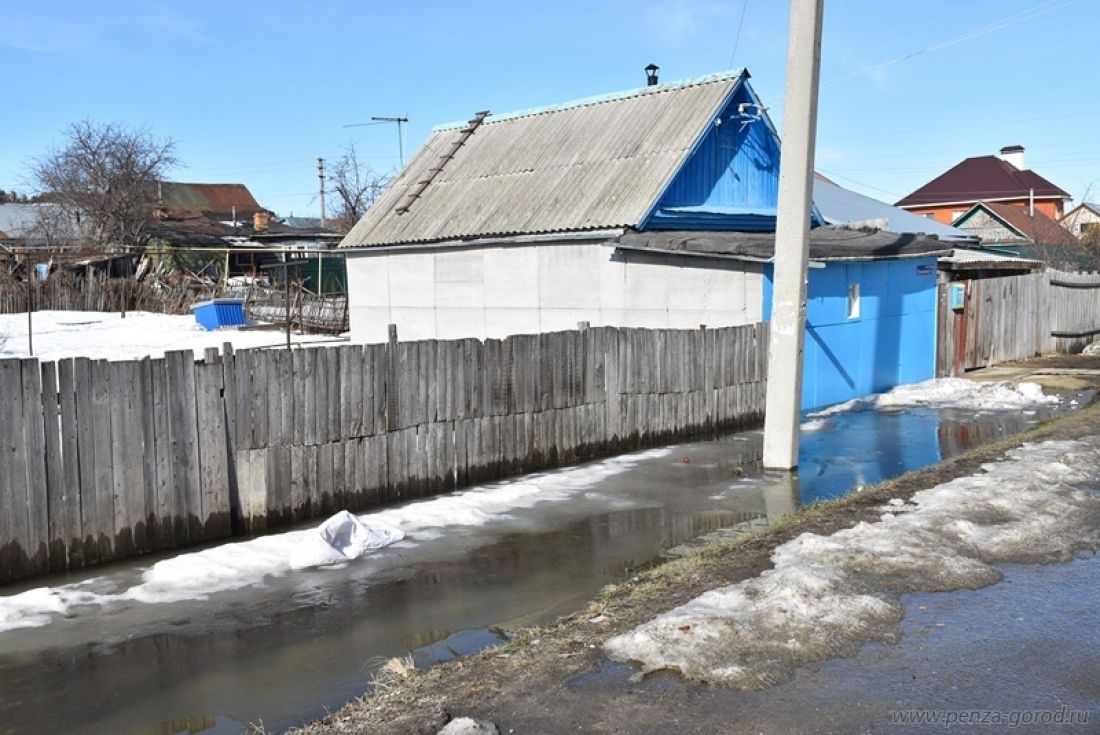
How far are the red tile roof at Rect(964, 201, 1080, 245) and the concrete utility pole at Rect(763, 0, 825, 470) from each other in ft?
138

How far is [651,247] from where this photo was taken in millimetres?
14875

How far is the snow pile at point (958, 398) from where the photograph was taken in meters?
15.6

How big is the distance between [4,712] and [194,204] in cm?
6138

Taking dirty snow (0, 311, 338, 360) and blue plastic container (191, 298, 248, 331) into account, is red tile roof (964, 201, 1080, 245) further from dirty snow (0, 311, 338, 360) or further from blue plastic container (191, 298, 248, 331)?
dirty snow (0, 311, 338, 360)

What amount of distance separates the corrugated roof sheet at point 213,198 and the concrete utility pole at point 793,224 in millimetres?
52370

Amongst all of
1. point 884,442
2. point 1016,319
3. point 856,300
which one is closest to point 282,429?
point 884,442

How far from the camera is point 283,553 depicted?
739cm

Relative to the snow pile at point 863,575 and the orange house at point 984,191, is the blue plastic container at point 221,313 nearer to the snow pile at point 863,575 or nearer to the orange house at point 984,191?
the snow pile at point 863,575

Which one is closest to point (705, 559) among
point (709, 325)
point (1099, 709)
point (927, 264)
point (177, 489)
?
point (1099, 709)

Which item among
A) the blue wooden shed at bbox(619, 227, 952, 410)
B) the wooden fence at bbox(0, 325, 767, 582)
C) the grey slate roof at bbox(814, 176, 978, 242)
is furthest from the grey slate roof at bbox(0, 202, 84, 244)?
the wooden fence at bbox(0, 325, 767, 582)

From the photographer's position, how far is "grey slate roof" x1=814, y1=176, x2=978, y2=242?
92.6ft

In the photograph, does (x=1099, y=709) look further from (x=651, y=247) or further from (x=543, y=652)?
(x=651, y=247)

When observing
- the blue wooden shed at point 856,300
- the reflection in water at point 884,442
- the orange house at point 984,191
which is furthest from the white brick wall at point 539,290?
the orange house at point 984,191

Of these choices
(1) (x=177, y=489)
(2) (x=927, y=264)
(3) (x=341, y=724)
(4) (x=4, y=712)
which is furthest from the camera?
(2) (x=927, y=264)
